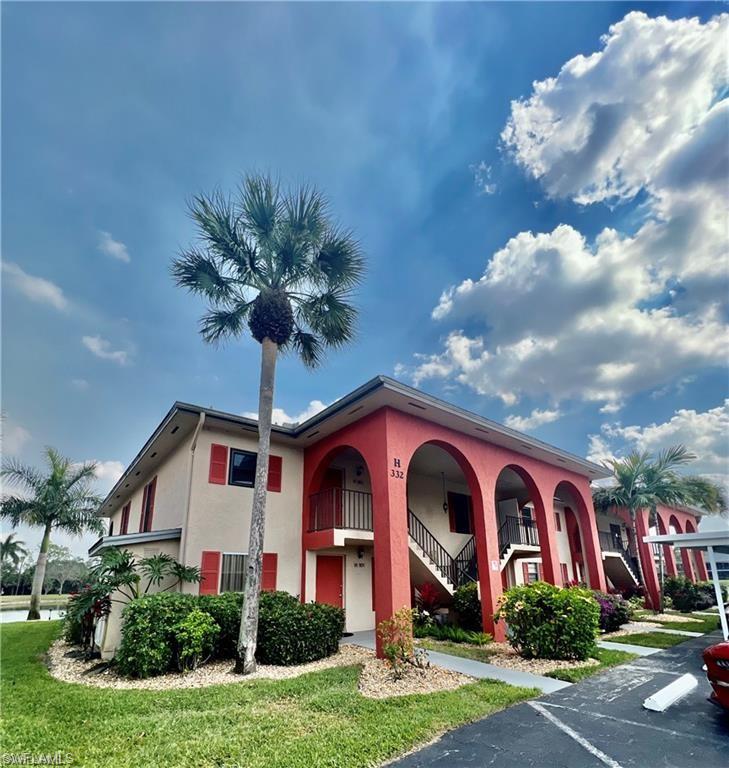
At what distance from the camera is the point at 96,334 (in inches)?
644

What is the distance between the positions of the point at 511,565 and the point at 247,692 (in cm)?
1477

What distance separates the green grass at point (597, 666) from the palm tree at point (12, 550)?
5158cm

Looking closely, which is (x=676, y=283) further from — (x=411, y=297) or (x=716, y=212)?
(x=411, y=297)

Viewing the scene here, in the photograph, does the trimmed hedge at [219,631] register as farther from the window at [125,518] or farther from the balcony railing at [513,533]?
the window at [125,518]

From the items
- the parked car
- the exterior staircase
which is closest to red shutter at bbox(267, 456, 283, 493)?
the exterior staircase

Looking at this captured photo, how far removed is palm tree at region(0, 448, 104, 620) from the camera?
2089 centimetres

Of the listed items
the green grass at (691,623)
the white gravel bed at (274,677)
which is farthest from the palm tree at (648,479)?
the white gravel bed at (274,677)

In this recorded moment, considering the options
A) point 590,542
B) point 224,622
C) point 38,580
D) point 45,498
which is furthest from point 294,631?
point 38,580

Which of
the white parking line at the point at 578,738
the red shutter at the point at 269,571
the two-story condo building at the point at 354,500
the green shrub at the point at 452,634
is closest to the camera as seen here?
the white parking line at the point at 578,738

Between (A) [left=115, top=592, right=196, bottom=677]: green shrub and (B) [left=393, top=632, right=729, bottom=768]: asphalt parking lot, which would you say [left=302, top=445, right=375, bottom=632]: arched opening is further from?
(B) [left=393, top=632, right=729, bottom=768]: asphalt parking lot

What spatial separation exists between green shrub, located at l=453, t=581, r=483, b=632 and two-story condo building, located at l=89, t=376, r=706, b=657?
379mm

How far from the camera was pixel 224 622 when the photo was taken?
9203 mm

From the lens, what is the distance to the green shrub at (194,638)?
8.26 metres

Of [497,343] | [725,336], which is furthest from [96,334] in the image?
[725,336]
